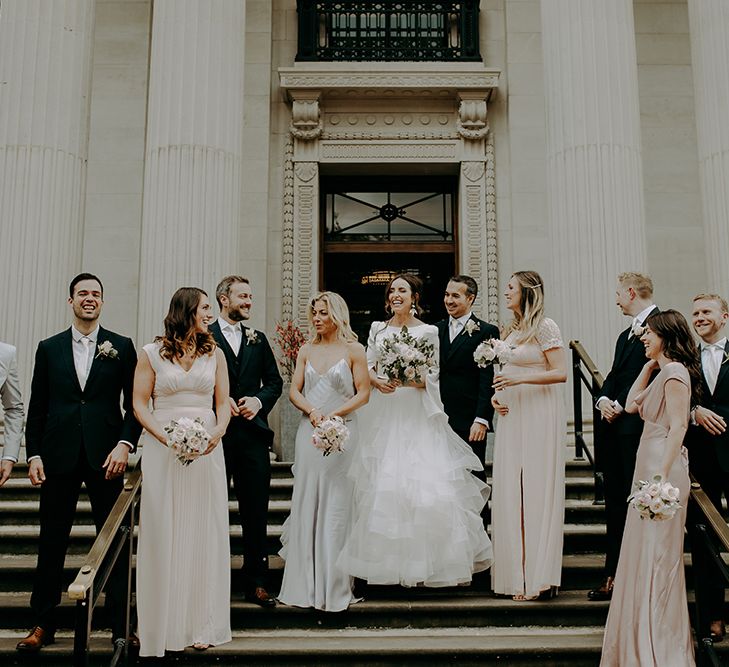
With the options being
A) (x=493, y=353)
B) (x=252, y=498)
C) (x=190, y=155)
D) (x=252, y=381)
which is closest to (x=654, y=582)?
(x=493, y=353)

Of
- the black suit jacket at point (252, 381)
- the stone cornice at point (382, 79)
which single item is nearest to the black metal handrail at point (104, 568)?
the black suit jacket at point (252, 381)

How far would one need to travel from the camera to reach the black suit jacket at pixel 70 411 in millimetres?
5316

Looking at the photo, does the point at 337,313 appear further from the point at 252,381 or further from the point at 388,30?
the point at 388,30

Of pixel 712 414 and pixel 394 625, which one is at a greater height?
pixel 712 414

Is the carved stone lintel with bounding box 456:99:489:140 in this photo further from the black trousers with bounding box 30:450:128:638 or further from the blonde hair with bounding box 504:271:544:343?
the black trousers with bounding box 30:450:128:638

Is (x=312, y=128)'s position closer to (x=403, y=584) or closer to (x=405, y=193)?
(x=405, y=193)

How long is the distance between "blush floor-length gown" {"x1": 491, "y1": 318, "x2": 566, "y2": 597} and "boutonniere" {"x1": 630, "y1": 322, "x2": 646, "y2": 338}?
0.53 m

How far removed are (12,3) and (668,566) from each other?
9.20m

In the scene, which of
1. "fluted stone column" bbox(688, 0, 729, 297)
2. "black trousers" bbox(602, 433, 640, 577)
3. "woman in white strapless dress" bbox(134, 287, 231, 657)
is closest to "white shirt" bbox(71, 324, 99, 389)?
"woman in white strapless dress" bbox(134, 287, 231, 657)

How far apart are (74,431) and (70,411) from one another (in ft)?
0.48

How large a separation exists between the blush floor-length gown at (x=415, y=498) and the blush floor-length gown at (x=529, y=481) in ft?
0.60

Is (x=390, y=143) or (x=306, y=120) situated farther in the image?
(x=390, y=143)

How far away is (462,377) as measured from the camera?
21.8ft

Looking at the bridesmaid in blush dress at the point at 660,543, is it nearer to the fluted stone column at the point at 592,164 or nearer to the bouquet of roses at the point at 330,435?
the bouquet of roses at the point at 330,435
